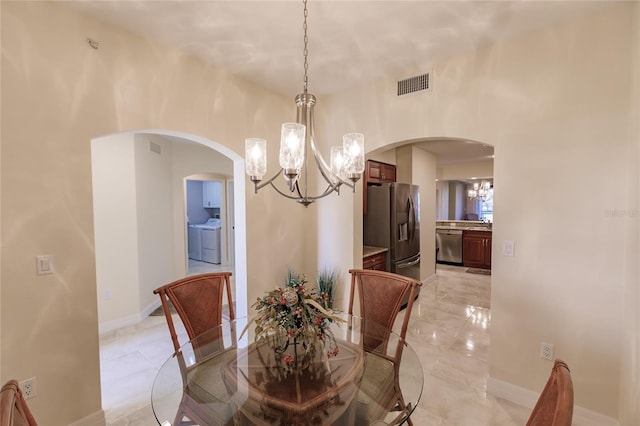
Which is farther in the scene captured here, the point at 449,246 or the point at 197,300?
the point at 449,246

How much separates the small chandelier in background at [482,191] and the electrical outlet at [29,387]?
8785 millimetres

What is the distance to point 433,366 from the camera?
2.69 m

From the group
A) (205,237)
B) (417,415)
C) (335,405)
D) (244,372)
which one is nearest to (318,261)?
(417,415)

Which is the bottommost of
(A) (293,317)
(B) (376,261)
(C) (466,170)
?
(B) (376,261)

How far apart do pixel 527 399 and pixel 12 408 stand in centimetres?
293

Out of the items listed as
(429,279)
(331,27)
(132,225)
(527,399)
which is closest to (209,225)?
(132,225)

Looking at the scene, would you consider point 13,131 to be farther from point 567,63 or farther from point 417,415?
point 567,63

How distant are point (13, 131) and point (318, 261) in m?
→ 2.81

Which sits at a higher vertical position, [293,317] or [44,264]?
[44,264]

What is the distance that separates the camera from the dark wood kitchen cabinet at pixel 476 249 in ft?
21.4

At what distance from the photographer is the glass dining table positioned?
3.94ft

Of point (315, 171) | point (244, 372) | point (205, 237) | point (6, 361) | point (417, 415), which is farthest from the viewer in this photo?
point (205, 237)

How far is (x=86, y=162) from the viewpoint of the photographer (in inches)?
75.9

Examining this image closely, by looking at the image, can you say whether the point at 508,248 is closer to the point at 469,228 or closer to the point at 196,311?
the point at 196,311
